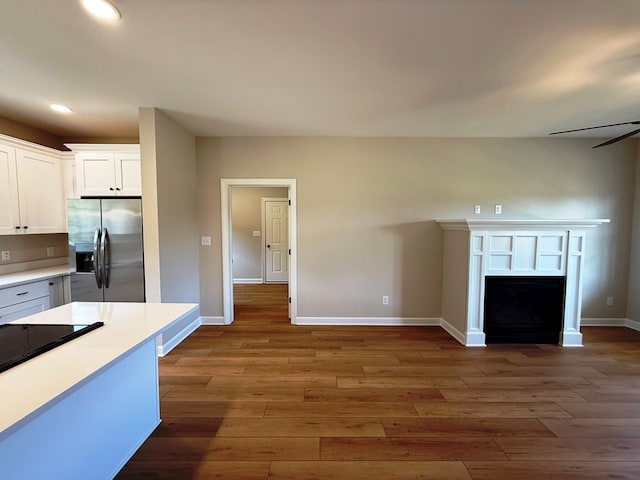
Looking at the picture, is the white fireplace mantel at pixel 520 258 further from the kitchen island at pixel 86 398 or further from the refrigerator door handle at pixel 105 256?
the refrigerator door handle at pixel 105 256

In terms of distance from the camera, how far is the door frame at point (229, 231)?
12.8 ft

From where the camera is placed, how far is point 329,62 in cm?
210

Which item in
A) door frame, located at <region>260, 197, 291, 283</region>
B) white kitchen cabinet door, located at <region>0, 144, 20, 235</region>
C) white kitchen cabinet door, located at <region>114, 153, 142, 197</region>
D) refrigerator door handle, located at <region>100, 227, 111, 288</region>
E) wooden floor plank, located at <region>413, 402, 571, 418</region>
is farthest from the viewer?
door frame, located at <region>260, 197, 291, 283</region>

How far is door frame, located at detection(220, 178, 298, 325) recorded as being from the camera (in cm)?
391

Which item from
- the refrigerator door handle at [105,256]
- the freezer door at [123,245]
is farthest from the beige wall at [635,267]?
the refrigerator door handle at [105,256]

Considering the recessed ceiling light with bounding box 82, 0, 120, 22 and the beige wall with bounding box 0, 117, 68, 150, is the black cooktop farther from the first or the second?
the beige wall with bounding box 0, 117, 68, 150

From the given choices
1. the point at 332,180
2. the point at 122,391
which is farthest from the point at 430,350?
the point at 122,391

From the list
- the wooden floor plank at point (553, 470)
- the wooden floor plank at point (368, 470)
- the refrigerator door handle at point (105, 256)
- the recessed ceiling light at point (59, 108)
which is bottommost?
the wooden floor plank at point (553, 470)

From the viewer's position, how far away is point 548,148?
152 inches

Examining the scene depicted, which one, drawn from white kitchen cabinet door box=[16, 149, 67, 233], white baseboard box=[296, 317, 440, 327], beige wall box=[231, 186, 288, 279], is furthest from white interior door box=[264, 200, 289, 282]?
white kitchen cabinet door box=[16, 149, 67, 233]

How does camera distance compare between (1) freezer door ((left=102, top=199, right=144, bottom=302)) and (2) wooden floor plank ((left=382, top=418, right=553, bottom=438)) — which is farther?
(1) freezer door ((left=102, top=199, right=144, bottom=302))

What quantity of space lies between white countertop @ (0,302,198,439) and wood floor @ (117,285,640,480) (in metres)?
0.91

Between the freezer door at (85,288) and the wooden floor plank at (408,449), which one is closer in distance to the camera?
the wooden floor plank at (408,449)

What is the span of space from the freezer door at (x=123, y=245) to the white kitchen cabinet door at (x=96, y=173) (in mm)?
302
